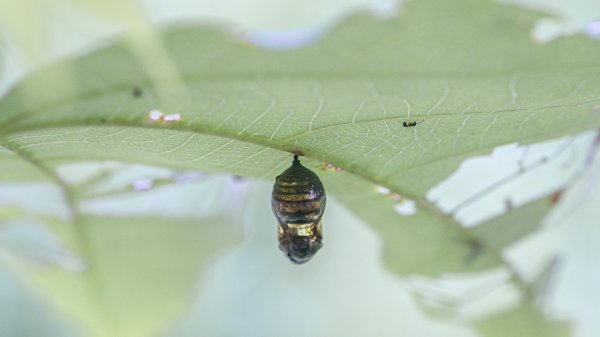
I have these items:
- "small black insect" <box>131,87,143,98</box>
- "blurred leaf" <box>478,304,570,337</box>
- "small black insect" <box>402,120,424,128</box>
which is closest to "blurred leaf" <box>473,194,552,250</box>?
"blurred leaf" <box>478,304,570,337</box>

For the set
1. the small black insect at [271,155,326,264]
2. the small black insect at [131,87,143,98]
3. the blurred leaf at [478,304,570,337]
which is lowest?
the small black insect at [131,87,143,98]

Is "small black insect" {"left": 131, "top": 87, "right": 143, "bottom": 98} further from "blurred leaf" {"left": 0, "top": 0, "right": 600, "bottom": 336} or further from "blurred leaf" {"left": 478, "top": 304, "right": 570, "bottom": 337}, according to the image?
"blurred leaf" {"left": 478, "top": 304, "right": 570, "bottom": 337}

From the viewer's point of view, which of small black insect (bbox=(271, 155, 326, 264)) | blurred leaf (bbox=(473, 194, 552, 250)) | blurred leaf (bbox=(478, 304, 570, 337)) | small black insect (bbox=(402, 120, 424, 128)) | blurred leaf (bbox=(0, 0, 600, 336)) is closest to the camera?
blurred leaf (bbox=(0, 0, 600, 336))

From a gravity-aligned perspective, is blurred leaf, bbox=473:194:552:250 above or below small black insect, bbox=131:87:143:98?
above

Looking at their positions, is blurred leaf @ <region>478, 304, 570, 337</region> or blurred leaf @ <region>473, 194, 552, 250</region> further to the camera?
blurred leaf @ <region>478, 304, 570, 337</region>

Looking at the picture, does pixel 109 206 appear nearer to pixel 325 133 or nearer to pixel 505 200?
pixel 325 133

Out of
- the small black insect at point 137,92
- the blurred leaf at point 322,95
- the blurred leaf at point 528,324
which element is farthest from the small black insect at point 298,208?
the blurred leaf at point 528,324

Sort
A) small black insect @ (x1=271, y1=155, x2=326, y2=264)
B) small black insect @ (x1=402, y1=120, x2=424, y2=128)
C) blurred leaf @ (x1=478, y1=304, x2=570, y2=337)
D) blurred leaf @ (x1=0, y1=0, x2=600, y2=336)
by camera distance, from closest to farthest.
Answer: blurred leaf @ (x1=0, y1=0, x2=600, y2=336), small black insect @ (x1=402, y1=120, x2=424, y2=128), small black insect @ (x1=271, y1=155, x2=326, y2=264), blurred leaf @ (x1=478, y1=304, x2=570, y2=337)

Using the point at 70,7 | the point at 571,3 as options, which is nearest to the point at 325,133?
the point at 70,7

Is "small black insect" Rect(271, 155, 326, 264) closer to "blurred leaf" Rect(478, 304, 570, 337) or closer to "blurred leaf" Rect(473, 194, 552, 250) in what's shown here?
"blurred leaf" Rect(473, 194, 552, 250)
